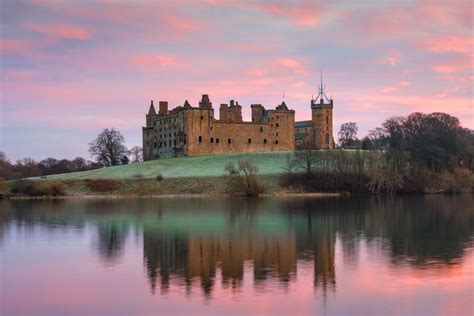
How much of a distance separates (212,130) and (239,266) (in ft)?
294

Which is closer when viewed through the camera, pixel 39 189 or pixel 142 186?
pixel 39 189

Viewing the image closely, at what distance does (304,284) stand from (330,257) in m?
5.51

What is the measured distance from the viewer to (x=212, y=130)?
369 ft

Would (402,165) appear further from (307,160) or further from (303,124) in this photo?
(303,124)

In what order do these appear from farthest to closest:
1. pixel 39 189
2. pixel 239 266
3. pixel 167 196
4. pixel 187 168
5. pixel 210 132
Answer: pixel 210 132 → pixel 187 168 → pixel 167 196 → pixel 39 189 → pixel 239 266

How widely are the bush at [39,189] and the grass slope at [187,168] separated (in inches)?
338

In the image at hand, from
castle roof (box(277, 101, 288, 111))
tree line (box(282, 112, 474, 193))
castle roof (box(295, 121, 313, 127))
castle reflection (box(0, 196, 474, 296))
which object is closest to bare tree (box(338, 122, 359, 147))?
castle roof (box(295, 121, 313, 127))

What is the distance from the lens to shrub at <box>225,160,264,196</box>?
76000 millimetres

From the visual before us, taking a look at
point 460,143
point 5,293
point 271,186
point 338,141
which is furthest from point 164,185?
point 338,141

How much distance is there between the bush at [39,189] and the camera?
257ft

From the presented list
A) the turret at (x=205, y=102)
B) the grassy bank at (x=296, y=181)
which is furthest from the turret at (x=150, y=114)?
the grassy bank at (x=296, y=181)

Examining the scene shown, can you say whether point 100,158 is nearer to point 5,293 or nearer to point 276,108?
point 276,108

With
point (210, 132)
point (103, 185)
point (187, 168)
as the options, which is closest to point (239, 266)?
point (103, 185)

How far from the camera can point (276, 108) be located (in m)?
123
